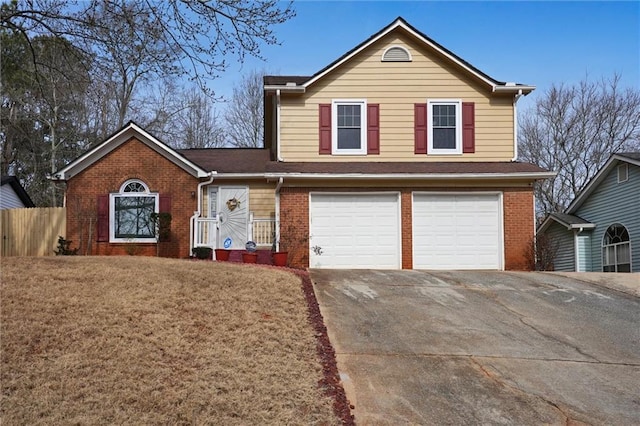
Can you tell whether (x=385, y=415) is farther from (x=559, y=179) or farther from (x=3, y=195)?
(x=559, y=179)

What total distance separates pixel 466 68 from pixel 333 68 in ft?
12.2

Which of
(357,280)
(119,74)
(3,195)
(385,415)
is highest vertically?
(119,74)

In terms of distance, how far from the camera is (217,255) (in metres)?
16.2

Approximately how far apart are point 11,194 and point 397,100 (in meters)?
16.1

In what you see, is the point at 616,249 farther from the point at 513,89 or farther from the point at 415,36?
the point at 415,36

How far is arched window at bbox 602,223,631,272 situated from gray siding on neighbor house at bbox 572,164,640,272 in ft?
0.64

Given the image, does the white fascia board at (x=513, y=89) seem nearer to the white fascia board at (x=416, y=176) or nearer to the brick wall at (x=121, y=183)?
the white fascia board at (x=416, y=176)

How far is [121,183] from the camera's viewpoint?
57.5 ft

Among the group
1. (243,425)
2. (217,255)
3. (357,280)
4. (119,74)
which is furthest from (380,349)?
(217,255)

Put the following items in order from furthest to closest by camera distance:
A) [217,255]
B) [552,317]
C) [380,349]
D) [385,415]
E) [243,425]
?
[217,255], [552,317], [380,349], [385,415], [243,425]

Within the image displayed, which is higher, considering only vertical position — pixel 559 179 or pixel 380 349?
pixel 559 179

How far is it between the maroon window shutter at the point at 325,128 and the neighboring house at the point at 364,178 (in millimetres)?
28

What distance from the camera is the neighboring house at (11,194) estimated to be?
23.6 metres

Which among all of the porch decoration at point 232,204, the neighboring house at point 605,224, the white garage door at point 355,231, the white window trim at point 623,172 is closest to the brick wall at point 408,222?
the white garage door at point 355,231
